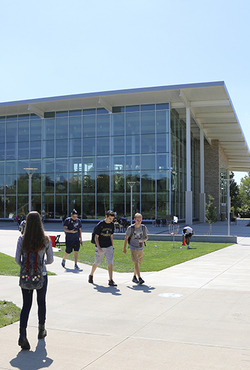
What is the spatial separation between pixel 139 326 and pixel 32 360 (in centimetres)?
174

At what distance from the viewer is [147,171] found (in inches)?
1405

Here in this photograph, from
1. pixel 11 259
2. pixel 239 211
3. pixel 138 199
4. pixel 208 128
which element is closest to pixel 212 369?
pixel 11 259

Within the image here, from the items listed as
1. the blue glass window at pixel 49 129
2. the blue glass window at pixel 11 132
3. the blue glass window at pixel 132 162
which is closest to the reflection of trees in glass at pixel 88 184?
the blue glass window at pixel 132 162

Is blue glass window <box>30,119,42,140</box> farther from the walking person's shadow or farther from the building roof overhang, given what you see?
the walking person's shadow

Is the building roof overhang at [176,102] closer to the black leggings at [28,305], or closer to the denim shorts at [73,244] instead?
the denim shorts at [73,244]

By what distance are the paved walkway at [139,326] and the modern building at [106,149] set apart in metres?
25.7

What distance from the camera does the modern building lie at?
3509 centimetres

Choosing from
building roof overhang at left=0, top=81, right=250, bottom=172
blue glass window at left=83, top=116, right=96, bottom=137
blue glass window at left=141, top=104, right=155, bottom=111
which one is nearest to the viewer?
building roof overhang at left=0, top=81, right=250, bottom=172

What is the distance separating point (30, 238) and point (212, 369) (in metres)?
2.53

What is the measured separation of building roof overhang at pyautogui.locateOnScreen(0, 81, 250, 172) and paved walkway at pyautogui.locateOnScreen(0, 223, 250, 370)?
24.7 m

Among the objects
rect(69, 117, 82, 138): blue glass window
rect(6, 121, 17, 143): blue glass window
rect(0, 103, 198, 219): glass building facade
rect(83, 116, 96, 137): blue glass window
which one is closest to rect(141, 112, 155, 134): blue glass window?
rect(0, 103, 198, 219): glass building facade

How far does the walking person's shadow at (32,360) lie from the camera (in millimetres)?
4289

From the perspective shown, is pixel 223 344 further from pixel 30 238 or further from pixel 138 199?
pixel 138 199

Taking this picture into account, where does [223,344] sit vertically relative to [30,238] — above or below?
below
